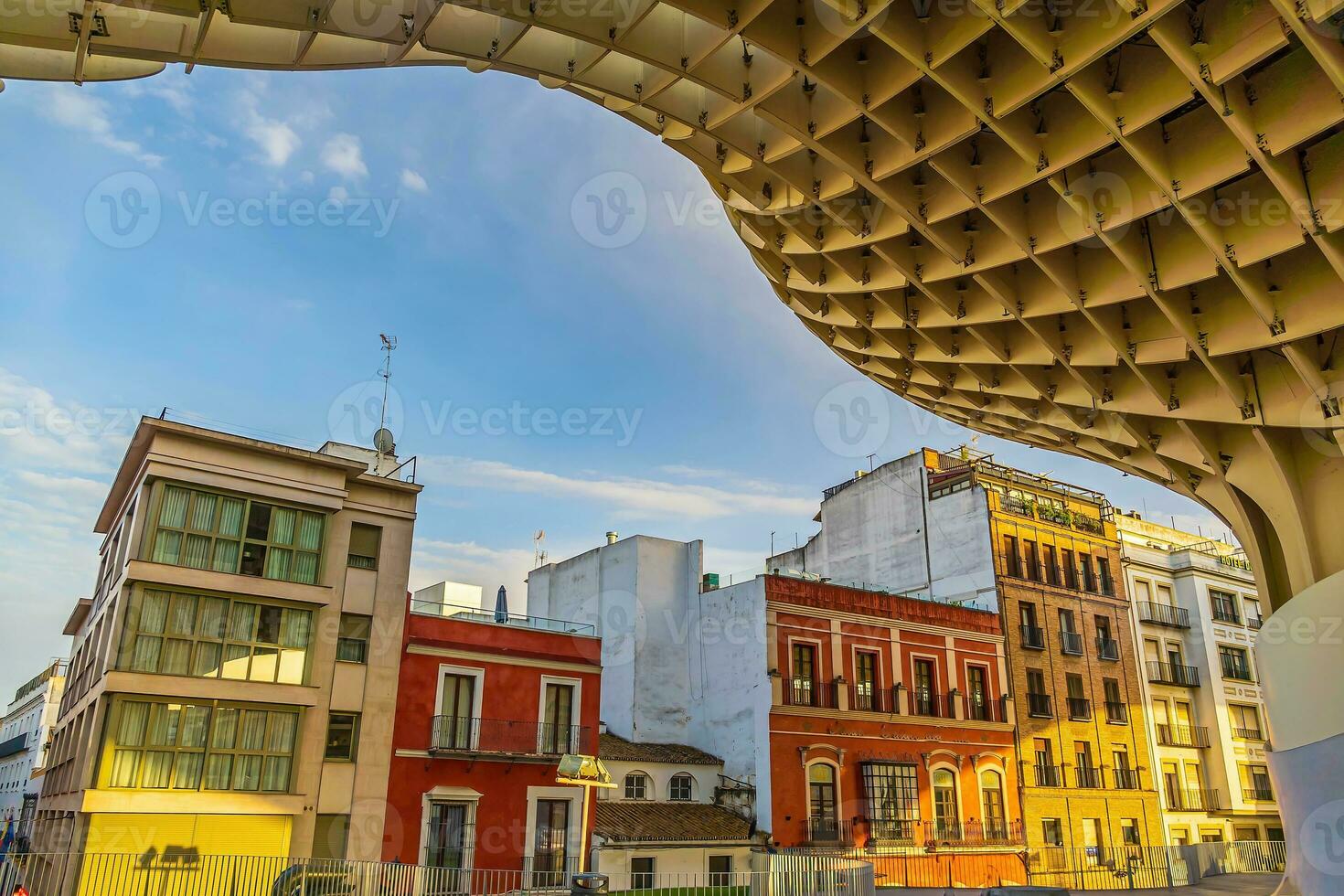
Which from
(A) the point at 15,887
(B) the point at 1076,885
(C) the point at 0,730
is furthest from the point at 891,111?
(C) the point at 0,730

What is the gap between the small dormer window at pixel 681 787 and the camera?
35.3 meters

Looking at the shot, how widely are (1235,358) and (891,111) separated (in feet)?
24.3

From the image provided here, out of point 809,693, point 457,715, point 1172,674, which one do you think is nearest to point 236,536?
point 457,715

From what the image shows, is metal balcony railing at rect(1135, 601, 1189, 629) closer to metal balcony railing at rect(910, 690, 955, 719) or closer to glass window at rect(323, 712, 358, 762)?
metal balcony railing at rect(910, 690, 955, 719)

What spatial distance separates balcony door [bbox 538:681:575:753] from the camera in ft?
99.1

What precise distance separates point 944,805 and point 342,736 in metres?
23.6

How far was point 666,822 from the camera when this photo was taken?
106 ft

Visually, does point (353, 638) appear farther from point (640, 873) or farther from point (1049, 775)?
point (1049, 775)

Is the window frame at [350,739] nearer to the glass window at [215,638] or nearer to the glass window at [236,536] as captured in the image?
the glass window at [215,638]

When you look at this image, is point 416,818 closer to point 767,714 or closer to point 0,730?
point 767,714

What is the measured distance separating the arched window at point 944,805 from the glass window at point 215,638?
2445 cm

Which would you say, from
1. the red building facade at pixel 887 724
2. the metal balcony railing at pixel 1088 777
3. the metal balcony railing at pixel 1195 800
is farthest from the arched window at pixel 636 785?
the metal balcony railing at pixel 1195 800

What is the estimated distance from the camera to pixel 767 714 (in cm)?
3525

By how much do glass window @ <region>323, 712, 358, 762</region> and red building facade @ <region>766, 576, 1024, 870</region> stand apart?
48.2ft
